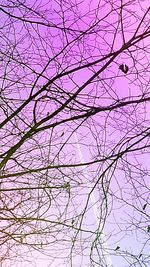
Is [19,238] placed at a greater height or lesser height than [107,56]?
lesser

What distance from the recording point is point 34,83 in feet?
7.50

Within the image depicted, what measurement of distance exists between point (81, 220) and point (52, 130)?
647 millimetres

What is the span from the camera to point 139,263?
2.59 metres

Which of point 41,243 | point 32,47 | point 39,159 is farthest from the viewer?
point 41,243

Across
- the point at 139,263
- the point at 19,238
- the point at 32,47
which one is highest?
the point at 32,47

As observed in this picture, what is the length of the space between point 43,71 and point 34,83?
101 millimetres

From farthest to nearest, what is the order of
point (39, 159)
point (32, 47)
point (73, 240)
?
point (39, 159) < point (73, 240) < point (32, 47)

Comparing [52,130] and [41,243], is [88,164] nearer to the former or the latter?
[52,130]

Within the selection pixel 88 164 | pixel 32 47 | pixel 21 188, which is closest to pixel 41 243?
pixel 21 188

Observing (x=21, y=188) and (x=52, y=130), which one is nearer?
(x=52, y=130)

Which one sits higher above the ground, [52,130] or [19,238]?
[52,130]

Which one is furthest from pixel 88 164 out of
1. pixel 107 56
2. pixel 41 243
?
pixel 41 243

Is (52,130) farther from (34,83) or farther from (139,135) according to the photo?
(139,135)

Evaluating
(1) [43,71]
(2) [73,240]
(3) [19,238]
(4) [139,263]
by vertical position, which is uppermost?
(1) [43,71]
